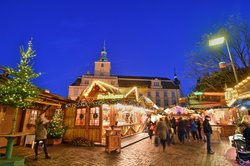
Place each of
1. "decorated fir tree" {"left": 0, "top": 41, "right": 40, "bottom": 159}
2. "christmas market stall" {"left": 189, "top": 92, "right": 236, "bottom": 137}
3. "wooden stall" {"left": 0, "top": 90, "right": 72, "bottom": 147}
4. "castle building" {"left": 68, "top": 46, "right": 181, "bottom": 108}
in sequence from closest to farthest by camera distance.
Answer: "decorated fir tree" {"left": 0, "top": 41, "right": 40, "bottom": 159}
"wooden stall" {"left": 0, "top": 90, "right": 72, "bottom": 147}
"christmas market stall" {"left": 189, "top": 92, "right": 236, "bottom": 137}
"castle building" {"left": 68, "top": 46, "right": 181, "bottom": 108}

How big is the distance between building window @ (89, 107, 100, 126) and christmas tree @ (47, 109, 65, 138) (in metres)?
2.11

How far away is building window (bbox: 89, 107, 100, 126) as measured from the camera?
11.2 metres

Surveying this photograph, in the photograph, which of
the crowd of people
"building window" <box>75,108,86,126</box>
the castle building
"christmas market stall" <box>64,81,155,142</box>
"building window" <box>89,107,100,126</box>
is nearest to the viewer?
the crowd of people

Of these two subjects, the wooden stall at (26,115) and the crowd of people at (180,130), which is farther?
the wooden stall at (26,115)

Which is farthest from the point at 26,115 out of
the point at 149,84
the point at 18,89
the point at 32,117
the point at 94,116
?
the point at 149,84

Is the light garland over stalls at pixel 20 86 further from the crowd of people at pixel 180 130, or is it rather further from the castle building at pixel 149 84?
the castle building at pixel 149 84

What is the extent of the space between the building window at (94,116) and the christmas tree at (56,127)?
211 cm

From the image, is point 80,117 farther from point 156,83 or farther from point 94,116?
point 156,83

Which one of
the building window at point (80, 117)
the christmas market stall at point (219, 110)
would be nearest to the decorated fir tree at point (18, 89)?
the building window at point (80, 117)

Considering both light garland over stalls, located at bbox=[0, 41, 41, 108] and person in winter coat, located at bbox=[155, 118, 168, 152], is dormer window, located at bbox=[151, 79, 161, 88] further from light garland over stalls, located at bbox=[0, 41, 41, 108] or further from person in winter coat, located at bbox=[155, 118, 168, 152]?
light garland over stalls, located at bbox=[0, 41, 41, 108]

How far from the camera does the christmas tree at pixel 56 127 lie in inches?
425

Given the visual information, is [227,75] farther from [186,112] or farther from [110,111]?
[110,111]

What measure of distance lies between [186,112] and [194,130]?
7.46m

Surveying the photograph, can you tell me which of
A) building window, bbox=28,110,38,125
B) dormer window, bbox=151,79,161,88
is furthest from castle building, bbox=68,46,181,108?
building window, bbox=28,110,38,125
